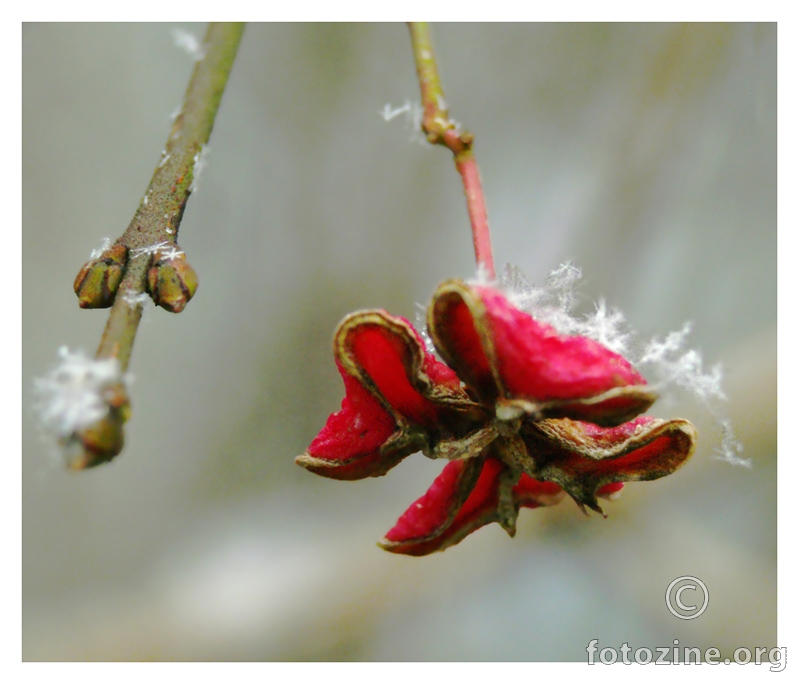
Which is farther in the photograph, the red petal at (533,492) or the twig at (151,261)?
the red petal at (533,492)

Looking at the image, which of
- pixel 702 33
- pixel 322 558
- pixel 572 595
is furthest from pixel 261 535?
pixel 702 33

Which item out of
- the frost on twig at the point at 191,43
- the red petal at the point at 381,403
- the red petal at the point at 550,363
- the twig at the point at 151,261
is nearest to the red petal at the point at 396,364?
the red petal at the point at 381,403

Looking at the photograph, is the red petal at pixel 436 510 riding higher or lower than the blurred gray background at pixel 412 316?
lower

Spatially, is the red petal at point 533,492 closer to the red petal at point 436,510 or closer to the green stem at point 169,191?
the red petal at point 436,510

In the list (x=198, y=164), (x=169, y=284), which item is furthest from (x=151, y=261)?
(x=198, y=164)
